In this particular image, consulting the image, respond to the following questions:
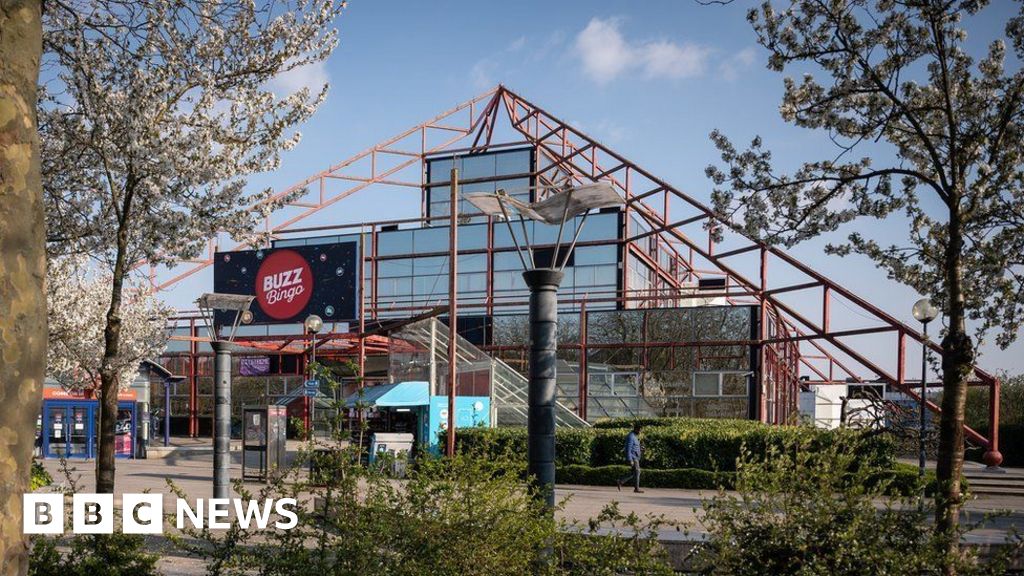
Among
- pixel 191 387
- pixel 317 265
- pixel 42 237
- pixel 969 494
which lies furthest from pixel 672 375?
pixel 42 237

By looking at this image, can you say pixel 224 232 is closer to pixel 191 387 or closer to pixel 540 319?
pixel 540 319

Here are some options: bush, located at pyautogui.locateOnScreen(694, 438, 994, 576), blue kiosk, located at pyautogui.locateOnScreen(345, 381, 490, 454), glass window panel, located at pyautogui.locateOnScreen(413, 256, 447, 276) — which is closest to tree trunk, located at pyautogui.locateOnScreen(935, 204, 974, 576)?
bush, located at pyautogui.locateOnScreen(694, 438, 994, 576)

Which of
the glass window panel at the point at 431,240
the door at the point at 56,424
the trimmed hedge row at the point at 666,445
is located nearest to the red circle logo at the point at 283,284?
the door at the point at 56,424

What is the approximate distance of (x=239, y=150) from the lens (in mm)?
11820

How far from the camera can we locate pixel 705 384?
35781 millimetres

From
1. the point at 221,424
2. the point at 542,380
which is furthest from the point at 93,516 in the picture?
the point at 221,424

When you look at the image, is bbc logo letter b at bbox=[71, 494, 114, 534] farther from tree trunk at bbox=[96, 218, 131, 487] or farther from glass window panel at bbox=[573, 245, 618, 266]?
glass window panel at bbox=[573, 245, 618, 266]

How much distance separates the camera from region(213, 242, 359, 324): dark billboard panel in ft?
122

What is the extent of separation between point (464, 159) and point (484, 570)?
44236 millimetres

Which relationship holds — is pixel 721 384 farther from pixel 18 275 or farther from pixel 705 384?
pixel 18 275

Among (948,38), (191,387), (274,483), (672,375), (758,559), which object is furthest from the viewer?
(191,387)

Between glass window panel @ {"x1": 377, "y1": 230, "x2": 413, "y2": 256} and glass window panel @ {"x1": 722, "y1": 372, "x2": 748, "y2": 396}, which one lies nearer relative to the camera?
glass window panel @ {"x1": 722, "y1": 372, "x2": 748, "y2": 396}

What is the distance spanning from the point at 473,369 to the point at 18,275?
2640cm

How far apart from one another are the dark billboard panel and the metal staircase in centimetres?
658
